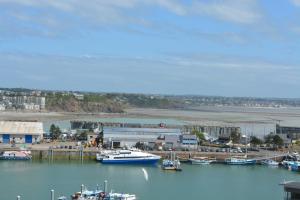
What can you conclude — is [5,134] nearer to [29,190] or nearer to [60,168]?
[60,168]

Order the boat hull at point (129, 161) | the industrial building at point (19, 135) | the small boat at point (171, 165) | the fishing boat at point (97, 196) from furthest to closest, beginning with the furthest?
the industrial building at point (19, 135) < the boat hull at point (129, 161) < the small boat at point (171, 165) < the fishing boat at point (97, 196)

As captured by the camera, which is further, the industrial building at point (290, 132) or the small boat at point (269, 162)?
the industrial building at point (290, 132)

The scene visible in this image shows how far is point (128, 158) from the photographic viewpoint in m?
19.6

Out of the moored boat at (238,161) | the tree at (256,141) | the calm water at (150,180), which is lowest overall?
the calm water at (150,180)

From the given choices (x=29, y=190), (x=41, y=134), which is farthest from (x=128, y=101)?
(x=29, y=190)

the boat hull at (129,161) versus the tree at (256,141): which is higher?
the tree at (256,141)

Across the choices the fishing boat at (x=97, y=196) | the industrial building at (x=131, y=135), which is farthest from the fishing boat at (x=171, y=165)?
the fishing boat at (x=97, y=196)

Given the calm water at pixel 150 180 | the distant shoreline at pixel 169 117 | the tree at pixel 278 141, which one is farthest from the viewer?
the distant shoreline at pixel 169 117

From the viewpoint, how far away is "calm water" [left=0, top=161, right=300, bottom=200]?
13812 millimetres

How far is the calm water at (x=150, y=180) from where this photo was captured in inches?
544

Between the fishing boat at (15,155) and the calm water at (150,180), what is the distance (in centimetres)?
52

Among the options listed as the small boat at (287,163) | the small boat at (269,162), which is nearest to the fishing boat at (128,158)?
the small boat at (269,162)

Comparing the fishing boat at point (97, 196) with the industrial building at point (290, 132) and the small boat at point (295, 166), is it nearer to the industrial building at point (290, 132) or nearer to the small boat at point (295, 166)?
the small boat at point (295, 166)

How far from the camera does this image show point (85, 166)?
731 inches
